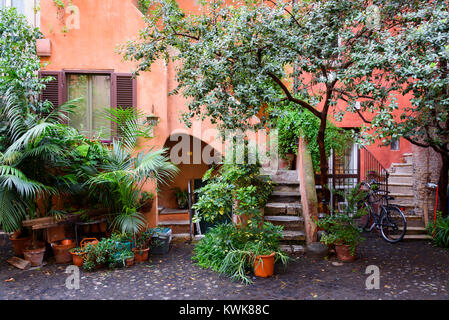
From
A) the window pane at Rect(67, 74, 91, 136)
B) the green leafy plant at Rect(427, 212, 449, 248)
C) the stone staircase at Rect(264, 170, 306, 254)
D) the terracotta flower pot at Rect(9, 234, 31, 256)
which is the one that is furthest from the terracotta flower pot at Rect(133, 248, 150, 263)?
the green leafy plant at Rect(427, 212, 449, 248)

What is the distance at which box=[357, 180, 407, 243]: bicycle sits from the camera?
6.61 metres

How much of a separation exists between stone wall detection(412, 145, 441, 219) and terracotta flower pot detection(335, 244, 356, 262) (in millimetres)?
2903

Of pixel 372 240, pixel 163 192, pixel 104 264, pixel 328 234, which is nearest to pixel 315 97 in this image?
pixel 328 234

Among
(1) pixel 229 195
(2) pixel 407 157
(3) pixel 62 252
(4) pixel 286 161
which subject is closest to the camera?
(1) pixel 229 195

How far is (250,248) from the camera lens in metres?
4.94

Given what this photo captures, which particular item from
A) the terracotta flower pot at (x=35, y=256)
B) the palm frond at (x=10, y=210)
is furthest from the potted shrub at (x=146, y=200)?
the palm frond at (x=10, y=210)

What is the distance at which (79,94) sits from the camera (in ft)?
22.8

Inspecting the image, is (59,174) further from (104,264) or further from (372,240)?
(372,240)

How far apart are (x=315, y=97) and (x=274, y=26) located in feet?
4.22

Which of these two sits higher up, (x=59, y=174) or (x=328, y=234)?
(x=59, y=174)

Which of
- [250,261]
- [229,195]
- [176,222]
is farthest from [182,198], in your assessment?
[250,261]

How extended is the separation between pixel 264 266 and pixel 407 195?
497 centimetres

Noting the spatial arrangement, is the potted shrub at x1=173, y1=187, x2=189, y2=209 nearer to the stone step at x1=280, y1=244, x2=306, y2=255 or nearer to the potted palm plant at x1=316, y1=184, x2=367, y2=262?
the stone step at x1=280, y1=244, x2=306, y2=255

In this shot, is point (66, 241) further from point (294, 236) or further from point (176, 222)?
point (294, 236)
